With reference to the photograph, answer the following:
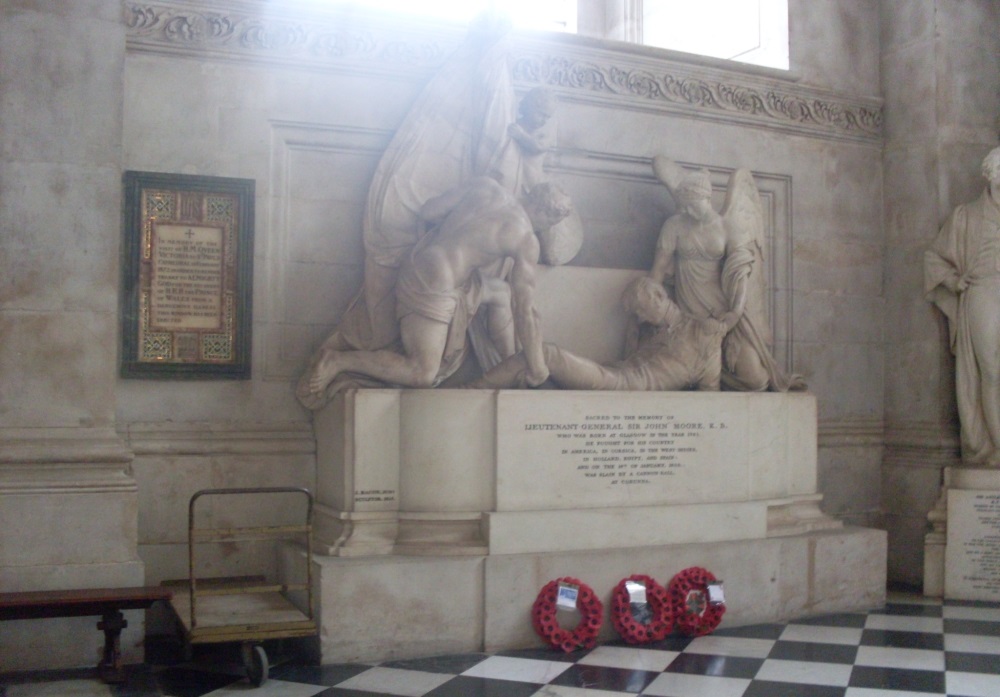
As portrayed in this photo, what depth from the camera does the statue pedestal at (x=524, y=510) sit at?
215 inches

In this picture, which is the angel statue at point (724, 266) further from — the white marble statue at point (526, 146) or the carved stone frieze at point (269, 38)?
the carved stone frieze at point (269, 38)

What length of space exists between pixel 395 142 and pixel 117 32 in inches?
67.0

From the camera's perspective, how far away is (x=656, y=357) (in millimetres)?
6598

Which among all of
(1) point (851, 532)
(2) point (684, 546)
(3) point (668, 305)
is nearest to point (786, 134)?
(3) point (668, 305)

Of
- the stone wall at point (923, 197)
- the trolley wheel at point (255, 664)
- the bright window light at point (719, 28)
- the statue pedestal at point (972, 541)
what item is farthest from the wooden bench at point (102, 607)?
the bright window light at point (719, 28)

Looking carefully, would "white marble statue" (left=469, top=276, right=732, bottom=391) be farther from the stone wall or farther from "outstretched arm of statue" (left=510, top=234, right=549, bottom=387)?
the stone wall

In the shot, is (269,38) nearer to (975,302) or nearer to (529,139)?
(529,139)

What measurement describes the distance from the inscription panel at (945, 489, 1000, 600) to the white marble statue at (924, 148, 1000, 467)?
0.96 feet

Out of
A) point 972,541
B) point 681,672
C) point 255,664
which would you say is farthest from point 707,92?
point 255,664

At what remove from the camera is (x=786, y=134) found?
804 cm

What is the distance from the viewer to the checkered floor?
488 centimetres

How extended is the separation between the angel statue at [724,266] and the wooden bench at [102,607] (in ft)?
12.0

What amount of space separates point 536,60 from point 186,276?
2661mm

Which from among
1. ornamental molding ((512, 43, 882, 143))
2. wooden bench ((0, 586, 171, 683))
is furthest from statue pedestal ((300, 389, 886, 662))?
ornamental molding ((512, 43, 882, 143))
